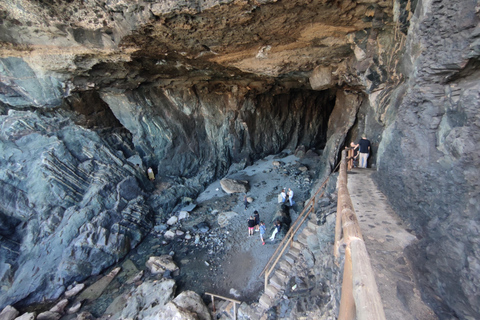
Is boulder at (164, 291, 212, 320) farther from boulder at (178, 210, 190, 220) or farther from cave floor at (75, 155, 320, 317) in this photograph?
boulder at (178, 210, 190, 220)

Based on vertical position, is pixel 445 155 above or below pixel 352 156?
above

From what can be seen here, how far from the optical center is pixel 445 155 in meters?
2.43

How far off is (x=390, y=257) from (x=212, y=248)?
7.54m

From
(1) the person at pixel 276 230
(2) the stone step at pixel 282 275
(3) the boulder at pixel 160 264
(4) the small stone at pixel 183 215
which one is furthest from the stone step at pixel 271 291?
(4) the small stone at pixel 183 215

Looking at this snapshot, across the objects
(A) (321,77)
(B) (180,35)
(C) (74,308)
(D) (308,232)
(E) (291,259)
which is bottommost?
(C) (74,308)

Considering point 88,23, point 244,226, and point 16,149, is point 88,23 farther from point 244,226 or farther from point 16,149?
point 244,226

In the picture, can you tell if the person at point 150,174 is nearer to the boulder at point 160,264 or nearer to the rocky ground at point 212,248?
the rocky ground at point 212,248

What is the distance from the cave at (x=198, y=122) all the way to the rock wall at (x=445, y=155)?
0.6 inches

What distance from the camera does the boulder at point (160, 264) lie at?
8328 millimetres

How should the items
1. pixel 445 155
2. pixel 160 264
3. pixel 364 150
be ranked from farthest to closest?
pixel 160 264, pixel 364 150, pixel 445 155

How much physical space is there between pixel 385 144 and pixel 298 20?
4166mm

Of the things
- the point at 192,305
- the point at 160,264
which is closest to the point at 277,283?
the point at 192,305

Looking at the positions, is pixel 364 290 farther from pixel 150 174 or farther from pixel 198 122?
pixel 198 122

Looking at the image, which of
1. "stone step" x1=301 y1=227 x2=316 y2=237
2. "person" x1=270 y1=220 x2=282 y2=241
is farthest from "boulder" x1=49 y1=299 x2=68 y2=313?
"stone step" x1=301 y1=227 x2=316 y2=237
